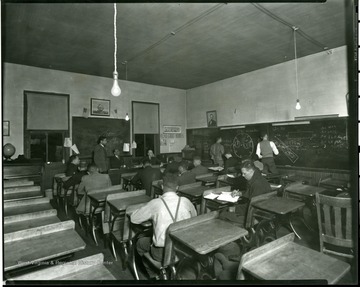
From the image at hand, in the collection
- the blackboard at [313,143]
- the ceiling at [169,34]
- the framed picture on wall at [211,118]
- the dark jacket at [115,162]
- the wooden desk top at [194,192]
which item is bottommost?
the wooden desk top at [194,192]

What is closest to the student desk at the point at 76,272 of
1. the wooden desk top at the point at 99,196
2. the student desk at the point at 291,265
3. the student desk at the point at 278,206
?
the student desk at the point at 291,265

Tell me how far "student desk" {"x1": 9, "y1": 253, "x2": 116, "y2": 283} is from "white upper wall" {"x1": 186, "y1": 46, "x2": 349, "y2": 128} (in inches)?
187

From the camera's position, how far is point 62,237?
1740mm

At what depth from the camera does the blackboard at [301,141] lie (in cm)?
494

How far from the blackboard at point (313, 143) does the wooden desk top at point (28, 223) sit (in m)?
5.12

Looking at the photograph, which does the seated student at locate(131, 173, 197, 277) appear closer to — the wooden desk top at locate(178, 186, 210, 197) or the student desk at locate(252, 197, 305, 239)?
the student desk at locate(252, 197, 305, 239)

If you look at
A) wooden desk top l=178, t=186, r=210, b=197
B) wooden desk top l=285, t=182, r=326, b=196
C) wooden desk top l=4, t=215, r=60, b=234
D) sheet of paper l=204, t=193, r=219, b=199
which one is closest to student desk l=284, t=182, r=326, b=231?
wooden desk top l=285, t=182, r=326, b=196

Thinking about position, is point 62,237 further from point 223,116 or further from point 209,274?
point 223,116

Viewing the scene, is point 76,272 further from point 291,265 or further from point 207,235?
point 291,265

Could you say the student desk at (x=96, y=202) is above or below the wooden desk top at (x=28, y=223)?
below

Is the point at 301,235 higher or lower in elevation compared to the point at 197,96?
lower

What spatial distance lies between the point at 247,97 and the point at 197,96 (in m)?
2.36

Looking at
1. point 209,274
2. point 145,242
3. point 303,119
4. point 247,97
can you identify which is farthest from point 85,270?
point 247,97

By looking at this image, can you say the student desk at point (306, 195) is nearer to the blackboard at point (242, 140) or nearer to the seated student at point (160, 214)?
the seated student at point (160, 214)
